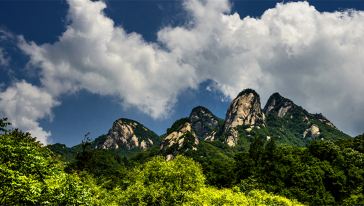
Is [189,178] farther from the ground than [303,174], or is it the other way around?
[303,174]

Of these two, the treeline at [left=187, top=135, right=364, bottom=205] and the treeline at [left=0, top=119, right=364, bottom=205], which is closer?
the treeline at [left=0, top=119, right=364, bottom=205]

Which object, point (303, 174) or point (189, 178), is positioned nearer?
point (189, 178)

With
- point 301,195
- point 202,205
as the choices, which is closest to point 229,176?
point 301,195

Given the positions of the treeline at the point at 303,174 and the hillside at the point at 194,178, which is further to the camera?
the treeline at the point at 303,174

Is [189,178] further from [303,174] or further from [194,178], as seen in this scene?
[303,174]

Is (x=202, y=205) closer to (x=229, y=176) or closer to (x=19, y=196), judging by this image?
(x=19, y=196)

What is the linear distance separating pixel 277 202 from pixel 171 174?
77.1 feet

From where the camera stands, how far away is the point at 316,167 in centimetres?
11631

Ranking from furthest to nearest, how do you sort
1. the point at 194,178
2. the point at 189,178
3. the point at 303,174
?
the point at 303,174
the point at 194,178
the point at 189,178

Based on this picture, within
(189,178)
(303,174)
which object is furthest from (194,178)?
(303,174)

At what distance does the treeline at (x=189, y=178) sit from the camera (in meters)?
25.4

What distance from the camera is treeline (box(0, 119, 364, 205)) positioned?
25.4m

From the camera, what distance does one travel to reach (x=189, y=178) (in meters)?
65.8

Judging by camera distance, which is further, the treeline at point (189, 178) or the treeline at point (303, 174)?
the treeline at point (303, 174)
